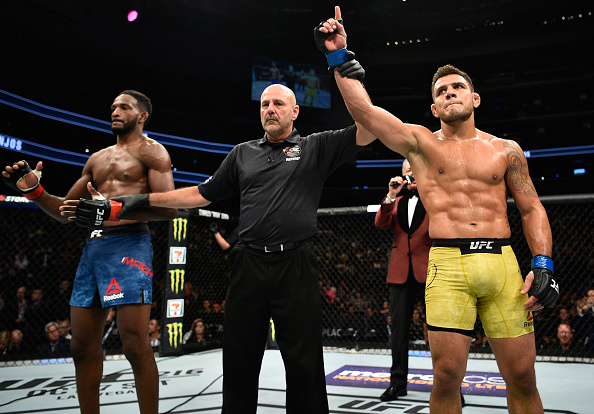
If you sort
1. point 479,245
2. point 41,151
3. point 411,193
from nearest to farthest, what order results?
point 479,245, point 411,193, point 41,151

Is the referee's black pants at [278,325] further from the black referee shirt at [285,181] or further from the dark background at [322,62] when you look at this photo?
the dark background at [322,62]

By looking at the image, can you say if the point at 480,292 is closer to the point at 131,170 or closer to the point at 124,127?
the point at 131,170

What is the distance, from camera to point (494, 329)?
5.95 feet

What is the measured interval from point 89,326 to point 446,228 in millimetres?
1711

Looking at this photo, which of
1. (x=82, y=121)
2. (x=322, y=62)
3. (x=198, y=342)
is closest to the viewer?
(x=198, y=342)

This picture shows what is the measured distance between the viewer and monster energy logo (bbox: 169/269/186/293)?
449cm

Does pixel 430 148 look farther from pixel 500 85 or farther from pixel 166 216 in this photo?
pixel 500 85

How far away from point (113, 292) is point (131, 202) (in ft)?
1.43

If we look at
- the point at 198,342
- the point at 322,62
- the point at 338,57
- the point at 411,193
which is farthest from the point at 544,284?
the point at 322,62

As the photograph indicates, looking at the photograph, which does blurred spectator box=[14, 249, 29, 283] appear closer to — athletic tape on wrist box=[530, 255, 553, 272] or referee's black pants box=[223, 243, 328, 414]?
referee's black pants box=[223, 243, 328, 414]

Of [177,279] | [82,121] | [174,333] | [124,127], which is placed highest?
[82,121]

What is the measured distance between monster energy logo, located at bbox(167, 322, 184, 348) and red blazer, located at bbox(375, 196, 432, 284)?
2.28 metres

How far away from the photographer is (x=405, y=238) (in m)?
3.28

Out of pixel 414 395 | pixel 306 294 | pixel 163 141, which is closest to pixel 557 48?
pixel 163 141
